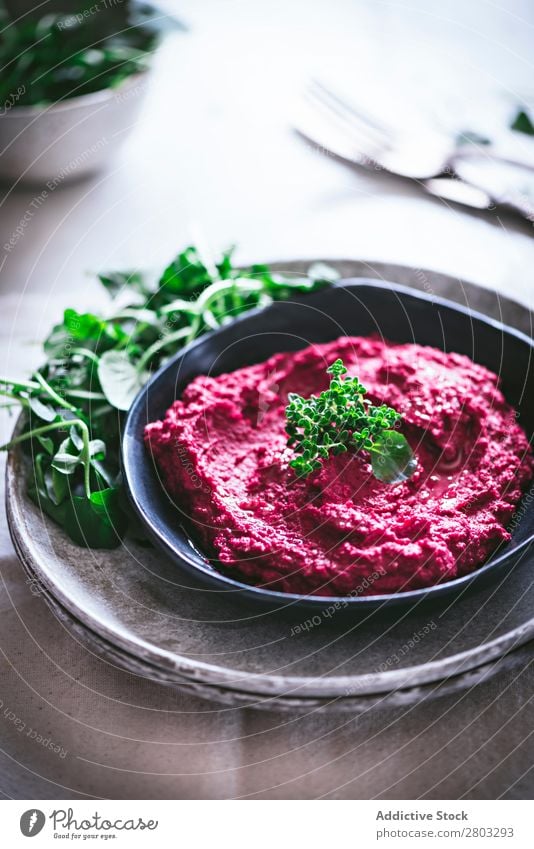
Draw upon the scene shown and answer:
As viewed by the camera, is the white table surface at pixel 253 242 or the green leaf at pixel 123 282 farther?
the green leaf at pixel 123 282

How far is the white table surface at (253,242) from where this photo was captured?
0.87 m

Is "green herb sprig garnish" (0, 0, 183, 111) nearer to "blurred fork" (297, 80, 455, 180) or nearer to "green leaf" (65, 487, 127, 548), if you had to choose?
"blurred fork" (297, 80, 455, 180)

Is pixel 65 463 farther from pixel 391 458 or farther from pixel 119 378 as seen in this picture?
pixel 391 458

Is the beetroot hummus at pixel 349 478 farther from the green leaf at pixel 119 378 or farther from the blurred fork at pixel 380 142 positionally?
the blurred fork at pixel 380 142

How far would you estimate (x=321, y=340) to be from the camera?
1.26 meters

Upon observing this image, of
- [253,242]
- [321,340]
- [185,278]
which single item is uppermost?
[253,242]

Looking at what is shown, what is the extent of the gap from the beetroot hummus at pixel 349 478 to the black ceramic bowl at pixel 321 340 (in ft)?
0.08

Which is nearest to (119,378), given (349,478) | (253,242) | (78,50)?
(349,478)

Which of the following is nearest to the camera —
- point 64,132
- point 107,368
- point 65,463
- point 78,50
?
point 65,463

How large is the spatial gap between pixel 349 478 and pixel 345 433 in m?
0.05

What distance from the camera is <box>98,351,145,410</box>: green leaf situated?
1.14 m

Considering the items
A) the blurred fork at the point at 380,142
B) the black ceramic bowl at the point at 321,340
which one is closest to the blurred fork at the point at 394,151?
the blurred fork at the point at 380,142

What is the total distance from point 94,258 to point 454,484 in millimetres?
940

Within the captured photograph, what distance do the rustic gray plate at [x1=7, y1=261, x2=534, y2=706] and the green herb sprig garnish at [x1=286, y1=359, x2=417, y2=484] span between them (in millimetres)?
168
